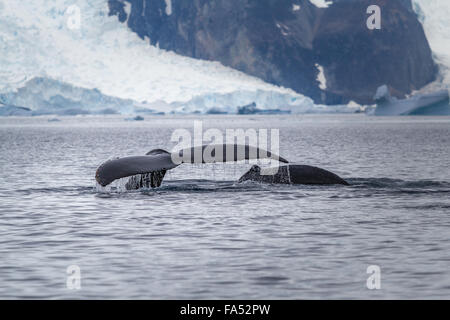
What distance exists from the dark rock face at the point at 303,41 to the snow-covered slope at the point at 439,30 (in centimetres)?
316

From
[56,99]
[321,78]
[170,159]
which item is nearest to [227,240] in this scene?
[170,159]

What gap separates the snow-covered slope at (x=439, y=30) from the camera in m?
179

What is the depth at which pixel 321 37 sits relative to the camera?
187250mm

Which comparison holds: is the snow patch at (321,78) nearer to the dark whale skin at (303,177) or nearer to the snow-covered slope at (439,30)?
the snow-covered slope at (439,30)

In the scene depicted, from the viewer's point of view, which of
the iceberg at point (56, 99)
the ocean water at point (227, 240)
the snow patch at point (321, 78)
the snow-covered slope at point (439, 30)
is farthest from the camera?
the snow-covered slope at point (439, 30)

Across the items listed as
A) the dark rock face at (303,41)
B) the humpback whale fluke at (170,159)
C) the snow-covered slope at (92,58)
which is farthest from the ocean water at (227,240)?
the dark rock face at (303,41)

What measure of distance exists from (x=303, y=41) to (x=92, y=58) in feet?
233

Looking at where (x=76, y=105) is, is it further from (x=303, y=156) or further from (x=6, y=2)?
(x=303, y=156)

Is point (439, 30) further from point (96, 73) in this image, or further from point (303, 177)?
point (303, 177)

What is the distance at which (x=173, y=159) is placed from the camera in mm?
14062

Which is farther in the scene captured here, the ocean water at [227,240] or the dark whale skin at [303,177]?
the dark whale skin at [303,177]

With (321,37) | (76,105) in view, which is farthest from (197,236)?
(321,37)

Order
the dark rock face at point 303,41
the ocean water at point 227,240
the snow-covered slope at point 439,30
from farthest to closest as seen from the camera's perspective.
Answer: the snow-covered slope at point 439,30 < the dark rock face at point 303,41 < the ocean water at point 227,240
